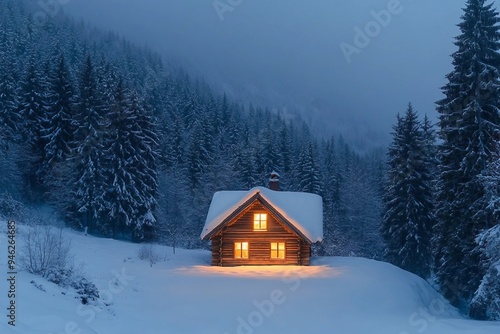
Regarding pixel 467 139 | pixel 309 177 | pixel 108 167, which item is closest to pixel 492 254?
pixel 467 139

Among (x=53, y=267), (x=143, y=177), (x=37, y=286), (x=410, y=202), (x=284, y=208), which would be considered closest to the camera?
(x=37, y=286)

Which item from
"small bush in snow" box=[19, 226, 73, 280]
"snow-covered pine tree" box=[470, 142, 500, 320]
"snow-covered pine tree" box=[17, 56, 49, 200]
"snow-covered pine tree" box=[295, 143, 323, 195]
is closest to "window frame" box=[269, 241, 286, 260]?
"snow-covered pine tree" box=[470, 142, 500, 320]

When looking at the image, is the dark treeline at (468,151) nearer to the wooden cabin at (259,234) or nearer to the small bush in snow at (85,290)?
the wooden cabin at (259,234)

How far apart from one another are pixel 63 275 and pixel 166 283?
852cm

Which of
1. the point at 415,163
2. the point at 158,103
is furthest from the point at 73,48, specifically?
the point at 415,163

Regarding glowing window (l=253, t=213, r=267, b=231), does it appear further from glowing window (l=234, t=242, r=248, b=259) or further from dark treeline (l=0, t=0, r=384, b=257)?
dark treeline (l=0, t=0, r=384, b=257)

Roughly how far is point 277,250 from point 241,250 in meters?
2.81

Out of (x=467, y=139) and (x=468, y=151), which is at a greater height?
(x=467, y=139)

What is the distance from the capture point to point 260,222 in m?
33.1

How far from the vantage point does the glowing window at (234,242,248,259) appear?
1299 inches

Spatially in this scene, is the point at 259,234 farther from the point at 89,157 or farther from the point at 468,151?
the point at 89,157

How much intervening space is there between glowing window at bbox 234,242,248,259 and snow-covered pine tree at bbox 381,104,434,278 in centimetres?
1408

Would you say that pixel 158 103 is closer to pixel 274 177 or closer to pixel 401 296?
pixel 274 177

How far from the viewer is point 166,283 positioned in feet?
78.9
